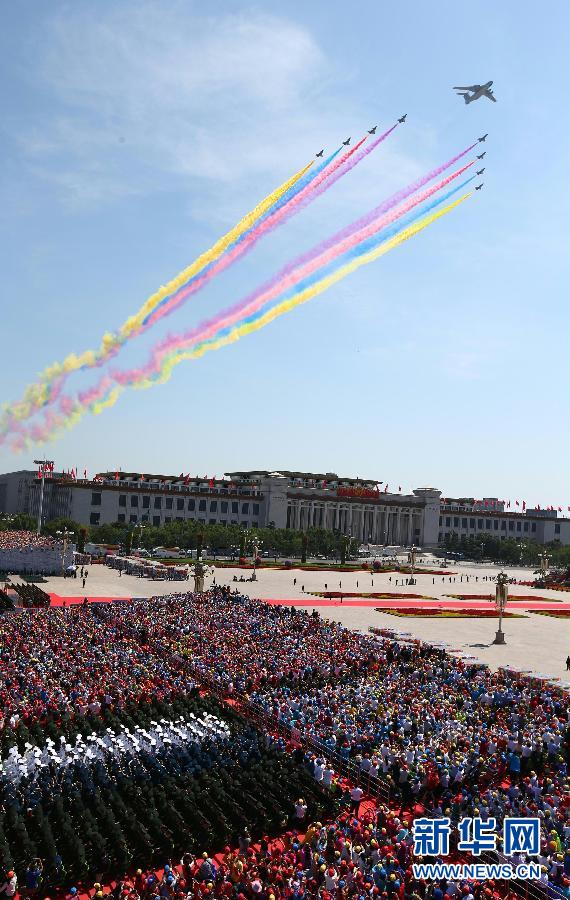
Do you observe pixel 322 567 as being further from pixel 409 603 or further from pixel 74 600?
pixel 74 600

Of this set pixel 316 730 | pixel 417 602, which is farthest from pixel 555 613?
pixel 316 730

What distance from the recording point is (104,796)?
70.9 feet

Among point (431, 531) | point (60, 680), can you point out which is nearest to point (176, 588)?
point (60, 680)

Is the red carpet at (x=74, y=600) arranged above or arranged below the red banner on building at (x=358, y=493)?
below

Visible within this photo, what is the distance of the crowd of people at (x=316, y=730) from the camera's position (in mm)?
17344

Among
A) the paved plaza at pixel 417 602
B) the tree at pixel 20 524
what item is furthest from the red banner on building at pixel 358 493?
the tree at pixel 20 524

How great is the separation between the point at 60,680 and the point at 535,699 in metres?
20.4

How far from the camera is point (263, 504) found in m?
169

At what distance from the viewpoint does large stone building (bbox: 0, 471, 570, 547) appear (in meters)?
154

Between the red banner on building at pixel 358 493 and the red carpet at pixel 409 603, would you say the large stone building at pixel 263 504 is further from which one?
the red carpet at pixel 409 603

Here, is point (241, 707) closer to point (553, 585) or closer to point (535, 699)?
point (535, 699)

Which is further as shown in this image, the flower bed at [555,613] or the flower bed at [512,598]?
the flower bed at [512,598]

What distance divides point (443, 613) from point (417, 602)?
882 centimetres

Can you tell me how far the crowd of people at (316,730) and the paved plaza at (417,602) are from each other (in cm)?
697
